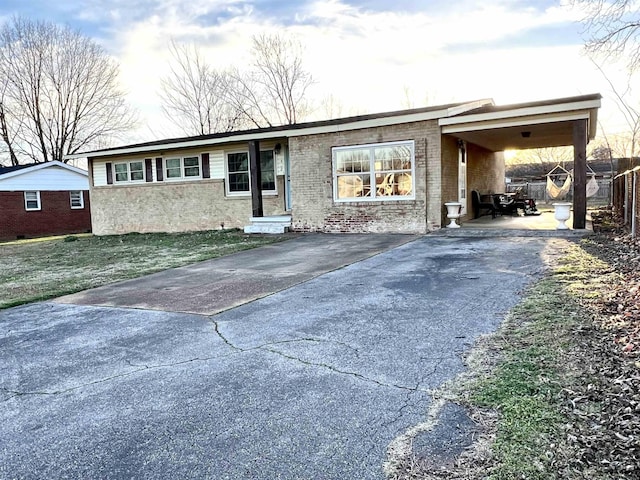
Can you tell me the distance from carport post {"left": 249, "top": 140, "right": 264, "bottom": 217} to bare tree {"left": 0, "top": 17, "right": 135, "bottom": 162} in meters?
24.0

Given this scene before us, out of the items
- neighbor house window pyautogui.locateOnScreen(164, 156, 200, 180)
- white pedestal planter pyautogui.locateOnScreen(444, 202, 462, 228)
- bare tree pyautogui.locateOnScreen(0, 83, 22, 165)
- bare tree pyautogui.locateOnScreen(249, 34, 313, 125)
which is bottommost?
white pedestal planter pyautogui.locateOnScreen(444, 202, 462, 228)

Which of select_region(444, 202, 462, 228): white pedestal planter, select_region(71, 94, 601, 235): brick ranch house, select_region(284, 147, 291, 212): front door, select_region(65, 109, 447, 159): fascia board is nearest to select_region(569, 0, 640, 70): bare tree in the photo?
select_region(71, 94, 601, 235): brick ranch house

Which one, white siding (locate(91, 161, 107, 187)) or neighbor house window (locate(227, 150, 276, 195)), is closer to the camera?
neighbor house window (locate(227, 150, 276, 195))

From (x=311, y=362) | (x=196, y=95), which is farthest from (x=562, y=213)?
(x=196, y=95)

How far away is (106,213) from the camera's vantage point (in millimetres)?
18703

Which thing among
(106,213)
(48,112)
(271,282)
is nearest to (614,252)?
(271,282)

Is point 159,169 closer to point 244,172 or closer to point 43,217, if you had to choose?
point 244,172

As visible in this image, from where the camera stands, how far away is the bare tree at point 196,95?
32.1 metres

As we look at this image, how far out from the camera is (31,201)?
2508cm

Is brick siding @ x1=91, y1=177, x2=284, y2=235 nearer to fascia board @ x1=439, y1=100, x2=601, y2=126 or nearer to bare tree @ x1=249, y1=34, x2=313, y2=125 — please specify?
fascia board @ x1=439, y1=100, x2=601, y2=126

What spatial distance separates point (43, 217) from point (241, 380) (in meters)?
→ 26.7

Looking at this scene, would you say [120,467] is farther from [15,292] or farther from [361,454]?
[15,292]

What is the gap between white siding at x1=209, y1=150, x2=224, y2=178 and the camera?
16.0 metres

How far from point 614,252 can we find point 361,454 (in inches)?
Result: 281
